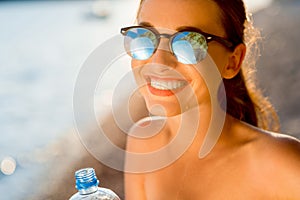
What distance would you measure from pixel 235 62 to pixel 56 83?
4.00m

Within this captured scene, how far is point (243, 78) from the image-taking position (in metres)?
1.72

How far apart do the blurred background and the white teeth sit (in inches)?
21.4

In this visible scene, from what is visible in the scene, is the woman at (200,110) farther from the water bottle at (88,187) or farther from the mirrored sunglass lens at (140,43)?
the water bottle at (88,187)

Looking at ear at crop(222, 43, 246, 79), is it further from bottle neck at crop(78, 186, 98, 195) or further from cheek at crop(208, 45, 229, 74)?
bottle neck at crop(78, 186, 98, 195)

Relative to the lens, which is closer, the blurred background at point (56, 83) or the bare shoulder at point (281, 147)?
the bare shoulder at point (281, 147)

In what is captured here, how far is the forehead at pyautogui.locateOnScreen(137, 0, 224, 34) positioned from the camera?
1.46 meters

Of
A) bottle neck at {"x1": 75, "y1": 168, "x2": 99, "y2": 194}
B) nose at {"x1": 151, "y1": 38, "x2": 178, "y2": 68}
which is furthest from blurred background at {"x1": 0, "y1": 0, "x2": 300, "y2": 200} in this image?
bottle neck at {"x1": 75, "y1": 168, "x2": 99, "y2": 194}

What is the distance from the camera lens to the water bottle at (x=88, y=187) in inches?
52.4

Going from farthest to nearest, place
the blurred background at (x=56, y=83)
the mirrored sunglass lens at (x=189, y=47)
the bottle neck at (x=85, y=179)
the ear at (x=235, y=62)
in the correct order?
1. the blurred background at (x=56, y=83)
2. the ear at (x=235, y=62)
3. the mirrored sunglass lens at (x=189, y=47)
4. the bottle neck at (x=85, y=179)

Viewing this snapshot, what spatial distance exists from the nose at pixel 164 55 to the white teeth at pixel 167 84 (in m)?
0.04

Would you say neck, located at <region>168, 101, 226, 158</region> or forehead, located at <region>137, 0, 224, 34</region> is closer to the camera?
forehead, located at <region>137, 0, 224, 34</region>

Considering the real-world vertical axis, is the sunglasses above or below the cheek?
above

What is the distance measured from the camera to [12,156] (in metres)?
3.28

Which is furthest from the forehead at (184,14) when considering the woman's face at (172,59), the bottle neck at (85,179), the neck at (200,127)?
the bottle neck at (85,179)
